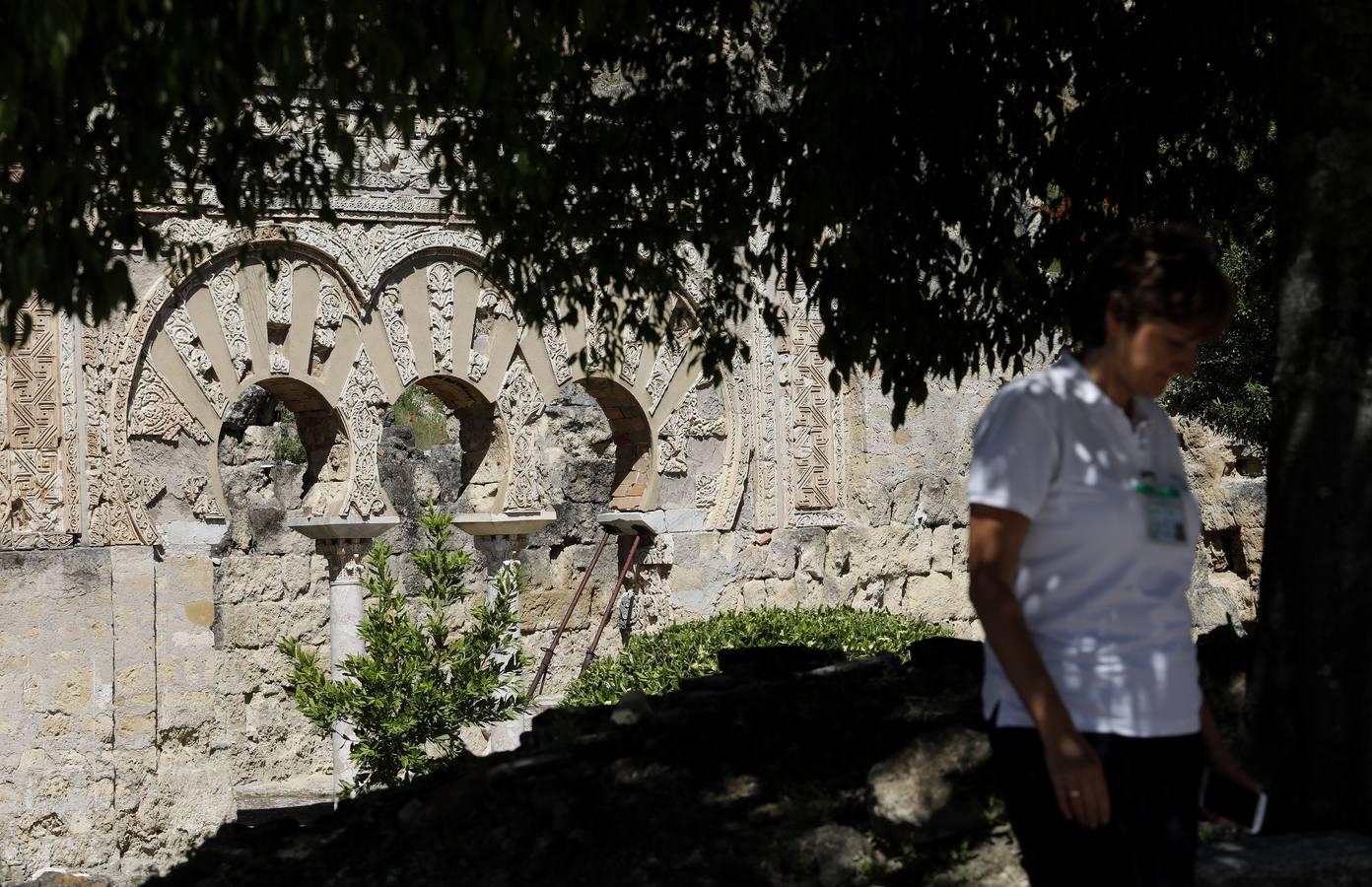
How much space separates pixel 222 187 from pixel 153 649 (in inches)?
194

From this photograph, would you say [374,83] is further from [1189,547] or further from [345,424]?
[345,424]

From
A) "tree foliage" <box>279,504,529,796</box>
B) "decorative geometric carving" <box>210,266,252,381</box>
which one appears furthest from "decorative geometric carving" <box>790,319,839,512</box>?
"decorative geometric carving" <box>210,266,252,381</box>

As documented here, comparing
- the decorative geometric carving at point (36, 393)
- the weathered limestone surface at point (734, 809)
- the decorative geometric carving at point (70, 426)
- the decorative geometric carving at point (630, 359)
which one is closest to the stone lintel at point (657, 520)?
the decorative geometric carving at point (630, 359)

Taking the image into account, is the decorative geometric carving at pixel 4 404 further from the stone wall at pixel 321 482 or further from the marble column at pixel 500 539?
the marble column at pixel 500 539

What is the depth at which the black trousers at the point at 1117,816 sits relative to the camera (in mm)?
2445

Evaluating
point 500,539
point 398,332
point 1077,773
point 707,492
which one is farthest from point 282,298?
point 1077,773

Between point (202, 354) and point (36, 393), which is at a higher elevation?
point (202, 354)

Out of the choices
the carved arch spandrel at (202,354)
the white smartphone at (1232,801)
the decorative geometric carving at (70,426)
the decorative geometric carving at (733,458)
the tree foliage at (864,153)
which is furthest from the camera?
the decorative geometric carving at (733,458)

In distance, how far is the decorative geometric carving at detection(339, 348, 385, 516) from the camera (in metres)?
8.95

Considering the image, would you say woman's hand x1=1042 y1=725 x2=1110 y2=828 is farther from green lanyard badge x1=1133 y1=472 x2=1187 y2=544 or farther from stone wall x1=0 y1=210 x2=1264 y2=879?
stone wall x1=0 y1=210 x2=1264 y2=879

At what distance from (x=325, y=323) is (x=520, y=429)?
1.33m

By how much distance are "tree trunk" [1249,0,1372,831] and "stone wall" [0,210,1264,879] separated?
281 cm

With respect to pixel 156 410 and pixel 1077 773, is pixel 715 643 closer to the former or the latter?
pixel 156 410

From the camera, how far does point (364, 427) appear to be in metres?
9.08
